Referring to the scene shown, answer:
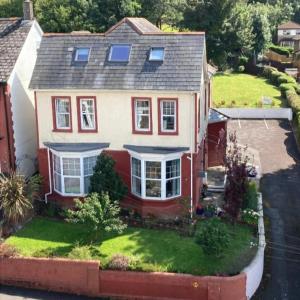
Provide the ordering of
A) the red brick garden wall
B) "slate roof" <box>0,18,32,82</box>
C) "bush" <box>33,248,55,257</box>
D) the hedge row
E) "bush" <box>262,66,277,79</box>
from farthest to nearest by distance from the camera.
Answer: "bush" <box>262,66,277,79</box>, the hedge row, "slate roof" <box>0,18,32,82</box>, "bush" <box>33,248,55,257</box>, the red brick garden wall

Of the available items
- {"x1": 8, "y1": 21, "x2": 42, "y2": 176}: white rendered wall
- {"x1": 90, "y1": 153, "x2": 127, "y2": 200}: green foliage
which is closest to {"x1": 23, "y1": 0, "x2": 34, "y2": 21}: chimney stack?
{"x1": 8, "y1": 21, "x2": 42, "y2": 176}: white rendered wall

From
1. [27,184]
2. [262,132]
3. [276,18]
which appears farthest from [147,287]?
[276,18]

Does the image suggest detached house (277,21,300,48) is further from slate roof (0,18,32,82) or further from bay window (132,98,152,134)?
bay window (132,98,152,134)

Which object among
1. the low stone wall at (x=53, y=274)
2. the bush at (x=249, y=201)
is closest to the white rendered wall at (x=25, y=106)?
the low stone wall at (x=53, y=274)

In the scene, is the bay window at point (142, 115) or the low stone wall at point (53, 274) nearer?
the low stone wall at point (53, 274)

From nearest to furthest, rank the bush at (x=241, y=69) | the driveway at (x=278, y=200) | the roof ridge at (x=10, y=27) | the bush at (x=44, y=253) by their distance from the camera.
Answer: the driveway at (x=278, y=200)
the bush at (x=44, y=253)
the roof ridge at (x=10, y=27)
the bush at (x=241, y=69)

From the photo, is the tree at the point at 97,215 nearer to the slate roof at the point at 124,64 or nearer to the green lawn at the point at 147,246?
the green lawn at the point at 147,246

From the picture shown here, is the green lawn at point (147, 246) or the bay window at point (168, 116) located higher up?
the bay window at point (168, 116)

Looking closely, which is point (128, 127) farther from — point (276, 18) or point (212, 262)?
point (276, 18)
